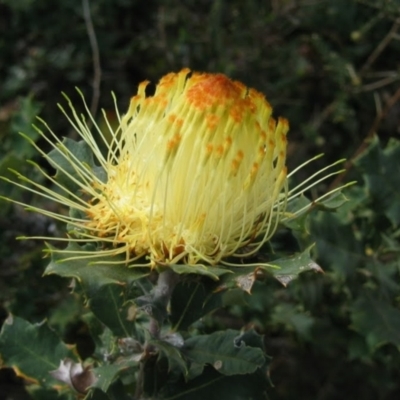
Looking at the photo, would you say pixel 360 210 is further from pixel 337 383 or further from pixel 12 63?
pixel 12 63

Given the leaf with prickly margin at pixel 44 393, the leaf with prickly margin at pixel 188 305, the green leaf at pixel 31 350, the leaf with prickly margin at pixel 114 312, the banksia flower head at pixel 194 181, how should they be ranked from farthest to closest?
1. the leaf with prickly margin at pixel 44 393
2. the green leaf at pixel 31 350
3. the leaf with prickly margin at pixel 114 312
4. the leaf with prickly margin at pixel 188 305
5. the banksia flower head at pixel 194 181

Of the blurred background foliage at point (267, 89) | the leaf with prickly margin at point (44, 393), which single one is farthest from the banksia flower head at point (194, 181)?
the blurred background foliage at point (267, 89)

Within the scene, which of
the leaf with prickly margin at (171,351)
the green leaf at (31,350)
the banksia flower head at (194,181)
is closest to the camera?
the banksia flower head at (194,181)

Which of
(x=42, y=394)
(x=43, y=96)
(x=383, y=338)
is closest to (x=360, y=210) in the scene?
(x=383, y=338)

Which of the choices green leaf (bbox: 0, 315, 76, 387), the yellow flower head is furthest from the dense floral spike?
green leaf (bbox: 0, 315, 76, 387)

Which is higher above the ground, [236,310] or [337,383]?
[236,310]

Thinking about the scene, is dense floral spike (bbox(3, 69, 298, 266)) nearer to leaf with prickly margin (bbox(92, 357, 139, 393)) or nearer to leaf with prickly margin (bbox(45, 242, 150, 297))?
leaf with prickly margin (bbox(45, 242, 150, 297))

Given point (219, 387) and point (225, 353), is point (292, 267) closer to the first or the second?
point (225, 353)

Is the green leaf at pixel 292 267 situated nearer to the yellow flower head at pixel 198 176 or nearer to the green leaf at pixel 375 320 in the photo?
the yellow flower head at pixel 198 176
